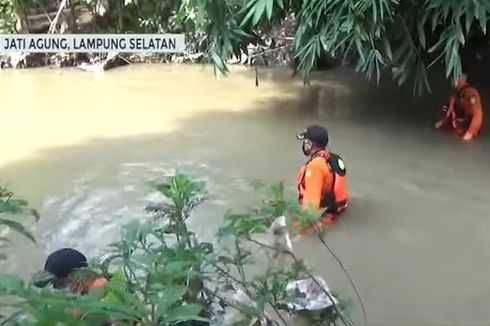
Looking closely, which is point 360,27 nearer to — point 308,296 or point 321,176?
point 321,176

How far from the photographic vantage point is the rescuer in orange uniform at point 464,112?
24.4 ft

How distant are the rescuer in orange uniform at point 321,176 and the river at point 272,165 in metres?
0.20

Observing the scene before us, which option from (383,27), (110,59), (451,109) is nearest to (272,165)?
(383,27)

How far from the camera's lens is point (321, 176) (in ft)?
17.0

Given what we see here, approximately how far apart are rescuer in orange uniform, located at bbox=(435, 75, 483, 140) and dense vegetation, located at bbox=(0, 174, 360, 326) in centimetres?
509

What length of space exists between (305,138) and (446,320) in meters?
1.55

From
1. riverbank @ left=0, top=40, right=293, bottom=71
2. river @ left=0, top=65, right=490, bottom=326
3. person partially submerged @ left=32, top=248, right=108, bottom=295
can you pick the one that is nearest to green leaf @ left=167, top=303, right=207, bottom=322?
person partially submerged @ left=32, top=248, right=108, bottom=295

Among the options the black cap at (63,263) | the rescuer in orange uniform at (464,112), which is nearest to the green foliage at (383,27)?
the rescuer in orange uniform at (464,112)

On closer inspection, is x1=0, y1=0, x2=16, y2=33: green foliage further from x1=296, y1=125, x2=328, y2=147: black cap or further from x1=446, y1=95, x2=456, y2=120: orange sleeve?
x1=296, y1=125, x2=328, y2=147: black cap

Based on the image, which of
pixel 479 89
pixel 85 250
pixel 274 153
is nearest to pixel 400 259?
pixel 85 250

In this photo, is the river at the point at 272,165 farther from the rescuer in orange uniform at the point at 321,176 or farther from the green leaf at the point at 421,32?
the green leaf at the point at 421,32

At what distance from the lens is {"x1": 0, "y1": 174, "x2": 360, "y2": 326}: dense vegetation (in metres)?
1.34

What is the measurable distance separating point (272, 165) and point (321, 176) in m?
1.81

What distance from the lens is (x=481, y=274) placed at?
475cm
